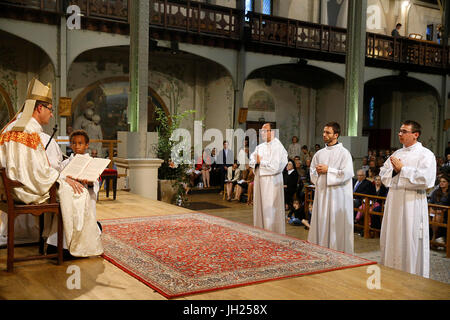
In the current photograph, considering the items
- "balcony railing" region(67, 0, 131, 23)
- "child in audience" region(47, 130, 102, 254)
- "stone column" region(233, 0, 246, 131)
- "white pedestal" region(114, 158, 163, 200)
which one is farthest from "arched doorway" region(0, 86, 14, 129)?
"child in audience" region(47, 130, 102, 254)

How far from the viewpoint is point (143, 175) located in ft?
27.5

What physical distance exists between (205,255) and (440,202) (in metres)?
4.63

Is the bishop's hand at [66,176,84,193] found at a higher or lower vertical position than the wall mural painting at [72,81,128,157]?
lower

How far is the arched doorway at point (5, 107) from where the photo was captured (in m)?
12.5

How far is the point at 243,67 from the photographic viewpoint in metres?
13.7

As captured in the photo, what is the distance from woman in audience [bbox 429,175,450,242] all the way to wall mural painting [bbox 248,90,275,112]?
945 cm

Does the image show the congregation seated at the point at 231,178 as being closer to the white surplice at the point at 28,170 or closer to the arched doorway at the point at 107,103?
the arched doorway at the point at 107,103

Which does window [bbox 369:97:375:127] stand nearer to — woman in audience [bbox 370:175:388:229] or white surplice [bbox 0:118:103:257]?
woman in audience [bbox 370:175:388:229]

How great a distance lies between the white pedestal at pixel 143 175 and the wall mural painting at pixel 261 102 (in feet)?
27.5

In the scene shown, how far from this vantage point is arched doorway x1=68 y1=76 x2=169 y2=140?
13.5 meters

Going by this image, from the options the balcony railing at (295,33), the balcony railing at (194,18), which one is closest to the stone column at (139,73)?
the balcony railing at (194,18)

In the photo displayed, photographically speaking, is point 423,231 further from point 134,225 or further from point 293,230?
point 293,230
